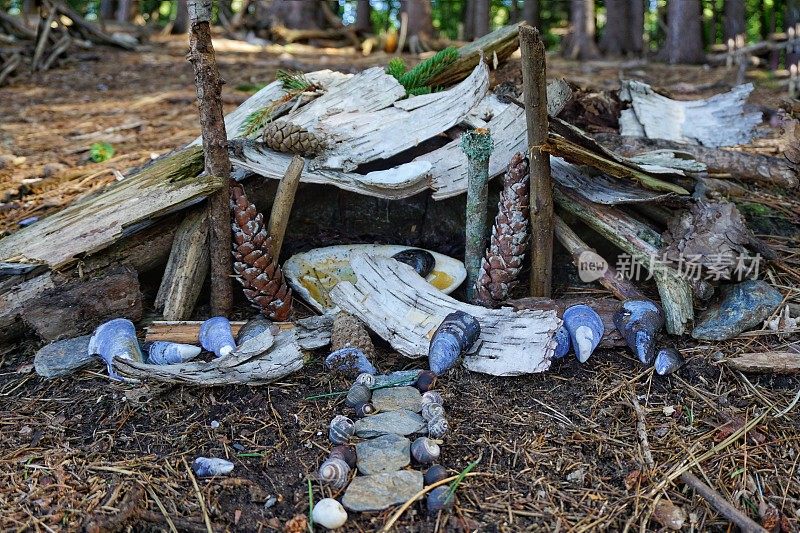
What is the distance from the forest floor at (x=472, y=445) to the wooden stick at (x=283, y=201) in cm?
63

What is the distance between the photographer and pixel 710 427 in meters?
2.44

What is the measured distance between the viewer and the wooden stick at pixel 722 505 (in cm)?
200

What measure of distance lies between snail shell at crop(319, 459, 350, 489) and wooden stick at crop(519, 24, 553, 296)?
1.39m

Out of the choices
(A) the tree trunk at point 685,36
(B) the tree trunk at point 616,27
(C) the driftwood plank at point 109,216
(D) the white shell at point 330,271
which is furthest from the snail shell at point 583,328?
(B) the tree trunk at point 616,27

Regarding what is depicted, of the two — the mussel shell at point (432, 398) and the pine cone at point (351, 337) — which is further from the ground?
the pine cone at point (351, 337)

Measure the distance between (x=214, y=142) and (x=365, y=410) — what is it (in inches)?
53.7

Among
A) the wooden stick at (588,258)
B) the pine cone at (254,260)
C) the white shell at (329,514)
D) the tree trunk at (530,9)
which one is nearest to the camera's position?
the white shell at (329,514)

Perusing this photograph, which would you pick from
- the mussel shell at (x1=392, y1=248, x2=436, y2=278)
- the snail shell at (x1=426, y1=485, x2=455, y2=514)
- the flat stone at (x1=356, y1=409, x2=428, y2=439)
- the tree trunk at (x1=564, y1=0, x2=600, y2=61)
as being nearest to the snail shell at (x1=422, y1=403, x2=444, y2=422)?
the flat stone at (x1=356, y1=409, x2=428, y2=439)

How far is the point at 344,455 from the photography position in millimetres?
2246

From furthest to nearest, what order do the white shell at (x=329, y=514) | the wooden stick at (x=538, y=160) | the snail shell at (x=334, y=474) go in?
the wooden stick at (x=538, y=160) → the snail shell at (x=334, y=474) → the white shell at (x=329, y=514)

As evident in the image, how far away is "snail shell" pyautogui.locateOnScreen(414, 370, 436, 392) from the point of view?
263 cm

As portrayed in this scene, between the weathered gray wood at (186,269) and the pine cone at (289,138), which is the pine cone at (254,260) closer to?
the weathered gray wood at (186,269)

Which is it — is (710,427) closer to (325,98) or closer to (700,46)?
(325,98)

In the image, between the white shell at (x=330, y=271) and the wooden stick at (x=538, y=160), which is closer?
the wooden stick at (x=538, y=160)
